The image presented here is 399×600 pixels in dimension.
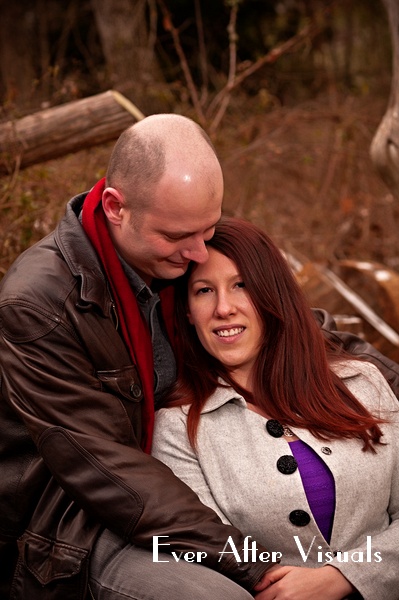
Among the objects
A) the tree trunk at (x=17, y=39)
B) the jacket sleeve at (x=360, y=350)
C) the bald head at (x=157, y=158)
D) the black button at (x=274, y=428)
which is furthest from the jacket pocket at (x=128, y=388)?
the tree trunk at (x=17, y=39)

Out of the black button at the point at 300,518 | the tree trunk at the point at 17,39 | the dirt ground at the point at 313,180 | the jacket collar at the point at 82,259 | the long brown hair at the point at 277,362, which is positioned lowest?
the dirt ground at the point at 313,180

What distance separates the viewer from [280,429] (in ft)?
10.9

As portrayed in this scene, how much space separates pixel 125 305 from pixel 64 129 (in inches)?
94.4

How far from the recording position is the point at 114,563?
291 centimetres

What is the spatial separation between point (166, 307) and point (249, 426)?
2.06ft

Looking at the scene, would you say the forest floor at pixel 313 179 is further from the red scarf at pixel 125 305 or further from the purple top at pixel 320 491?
the purple top at pixel 320 491

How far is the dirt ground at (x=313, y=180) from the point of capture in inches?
319

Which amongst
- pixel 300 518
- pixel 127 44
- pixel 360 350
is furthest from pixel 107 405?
pixel 127 44

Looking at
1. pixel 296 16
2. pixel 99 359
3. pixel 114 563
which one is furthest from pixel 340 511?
pixel 296 16

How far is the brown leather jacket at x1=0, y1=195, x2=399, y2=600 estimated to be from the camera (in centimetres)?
288

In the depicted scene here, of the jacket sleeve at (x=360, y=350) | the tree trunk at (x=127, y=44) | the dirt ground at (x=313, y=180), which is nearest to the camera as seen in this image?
the jacket sleeve at (x=360, y=350)

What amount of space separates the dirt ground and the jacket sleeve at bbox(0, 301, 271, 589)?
4612 mm

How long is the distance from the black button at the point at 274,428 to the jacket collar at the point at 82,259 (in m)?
0.78

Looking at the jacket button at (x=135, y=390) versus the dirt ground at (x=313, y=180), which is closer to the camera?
the jacket button at (x=135, y=390)
